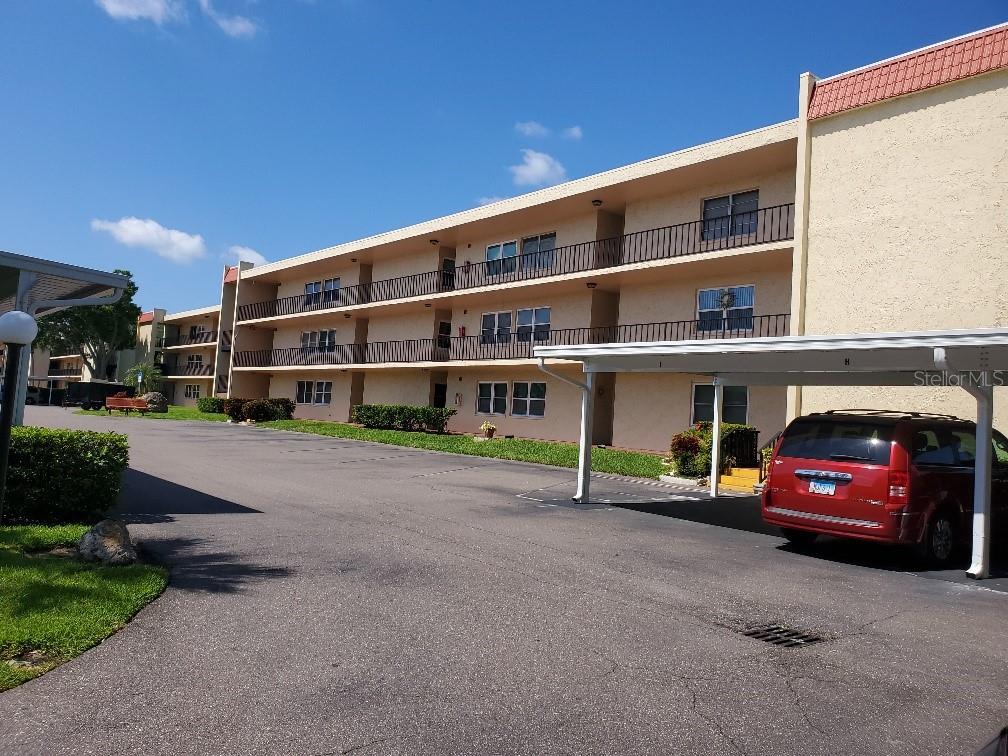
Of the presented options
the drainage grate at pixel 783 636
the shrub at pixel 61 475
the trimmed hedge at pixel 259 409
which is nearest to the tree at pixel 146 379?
the trimmed hedge at pixel 259 409

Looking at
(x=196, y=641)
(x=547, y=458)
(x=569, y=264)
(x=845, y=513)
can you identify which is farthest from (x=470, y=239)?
(x=196, y=641)

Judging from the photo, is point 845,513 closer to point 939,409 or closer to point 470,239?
point 939,409

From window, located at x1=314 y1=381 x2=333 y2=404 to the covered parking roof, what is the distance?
26.5 metres

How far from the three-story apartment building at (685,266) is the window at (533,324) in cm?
6

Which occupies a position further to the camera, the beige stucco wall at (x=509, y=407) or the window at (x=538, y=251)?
the window at (x=538, y=251)

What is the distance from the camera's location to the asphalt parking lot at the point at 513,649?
3.71 m

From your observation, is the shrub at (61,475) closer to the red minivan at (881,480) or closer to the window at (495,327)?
the red minivan at (881,480)

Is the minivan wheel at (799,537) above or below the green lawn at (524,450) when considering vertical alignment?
below

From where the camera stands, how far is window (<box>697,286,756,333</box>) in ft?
70.6

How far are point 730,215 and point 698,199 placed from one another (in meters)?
1.68

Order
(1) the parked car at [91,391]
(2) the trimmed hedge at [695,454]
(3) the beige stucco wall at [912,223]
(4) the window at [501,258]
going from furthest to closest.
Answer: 1. (1) the parked car at [91,391]
2. (4) the window at [501,258]
3. (2) the trimmed hedge at [695,454]
4. (3) the beige stucco wall at [912,223]

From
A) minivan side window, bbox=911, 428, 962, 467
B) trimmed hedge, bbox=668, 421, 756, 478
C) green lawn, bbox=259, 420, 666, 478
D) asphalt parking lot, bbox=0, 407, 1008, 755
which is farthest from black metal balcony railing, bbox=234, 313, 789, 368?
asphalt parking lot, bbox=0, 407, 1008, 755

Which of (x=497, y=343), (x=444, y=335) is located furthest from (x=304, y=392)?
(x=497, y=343)

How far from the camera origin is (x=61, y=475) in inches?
340
